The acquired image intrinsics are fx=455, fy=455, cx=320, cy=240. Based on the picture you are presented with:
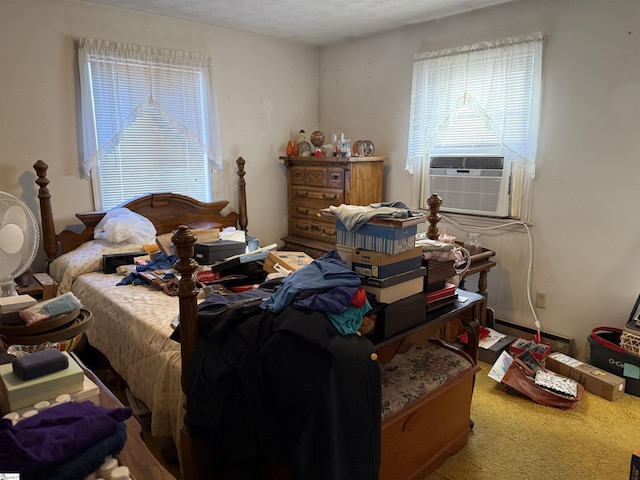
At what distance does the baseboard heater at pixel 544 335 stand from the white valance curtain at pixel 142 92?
8.81 ft

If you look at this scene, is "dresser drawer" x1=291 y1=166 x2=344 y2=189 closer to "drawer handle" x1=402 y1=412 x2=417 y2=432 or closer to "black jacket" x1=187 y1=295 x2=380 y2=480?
"drawer handle" x1=402 y1=412 x2=417 y2=432

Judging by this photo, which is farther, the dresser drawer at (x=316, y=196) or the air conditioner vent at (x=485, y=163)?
the dresser drawer at (x=316, y=196)

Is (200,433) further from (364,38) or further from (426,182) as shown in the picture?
(364,38)

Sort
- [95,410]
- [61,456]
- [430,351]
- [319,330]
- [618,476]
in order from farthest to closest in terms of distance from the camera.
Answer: [430,351], [618,476], [319,330], [95,410], [61,456]

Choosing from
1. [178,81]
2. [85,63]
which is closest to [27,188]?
[85,63]

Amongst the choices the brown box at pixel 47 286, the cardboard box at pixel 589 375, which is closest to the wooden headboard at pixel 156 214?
the brown box at pixel 47 286

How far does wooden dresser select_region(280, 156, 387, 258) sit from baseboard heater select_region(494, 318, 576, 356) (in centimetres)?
147


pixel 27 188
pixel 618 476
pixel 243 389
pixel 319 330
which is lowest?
pixel 618 476

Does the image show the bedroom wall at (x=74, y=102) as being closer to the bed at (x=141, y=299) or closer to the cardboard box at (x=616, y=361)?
the bed at (x=141, y=299)

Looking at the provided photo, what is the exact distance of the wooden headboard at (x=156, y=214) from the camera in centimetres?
310

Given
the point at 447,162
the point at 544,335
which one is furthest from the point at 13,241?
the point at 544,335

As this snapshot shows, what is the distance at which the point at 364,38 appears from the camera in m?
4.15

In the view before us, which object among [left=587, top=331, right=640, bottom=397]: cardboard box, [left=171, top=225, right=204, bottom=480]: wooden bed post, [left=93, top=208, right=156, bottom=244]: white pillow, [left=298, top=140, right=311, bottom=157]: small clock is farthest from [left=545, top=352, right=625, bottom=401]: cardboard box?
[left=93, top=208, right=156, bottom=244]: white pillow

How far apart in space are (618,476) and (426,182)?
95.0 inches
